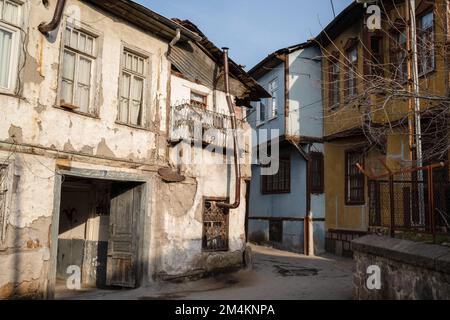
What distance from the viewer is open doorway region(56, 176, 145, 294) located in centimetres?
1046

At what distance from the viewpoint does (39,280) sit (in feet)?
26.1

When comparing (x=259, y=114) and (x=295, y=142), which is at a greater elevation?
(x=259, y=114)

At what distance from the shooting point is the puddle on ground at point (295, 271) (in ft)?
41.0

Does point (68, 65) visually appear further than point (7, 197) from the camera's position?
Yes

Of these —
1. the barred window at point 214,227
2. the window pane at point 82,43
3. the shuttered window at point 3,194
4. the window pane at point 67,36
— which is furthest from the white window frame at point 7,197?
the barred window at point 214,227

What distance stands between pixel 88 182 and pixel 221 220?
390 centimetres

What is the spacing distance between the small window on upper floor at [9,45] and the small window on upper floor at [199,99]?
5.32 metres

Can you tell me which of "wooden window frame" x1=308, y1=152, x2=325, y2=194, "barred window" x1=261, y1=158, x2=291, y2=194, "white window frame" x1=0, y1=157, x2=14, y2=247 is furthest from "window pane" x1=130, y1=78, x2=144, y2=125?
"barred window" x1=261, y1=158, x2=291, y2=194

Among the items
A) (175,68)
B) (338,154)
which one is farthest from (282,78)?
(175,68)

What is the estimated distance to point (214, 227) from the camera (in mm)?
12289

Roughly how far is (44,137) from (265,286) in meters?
6.26

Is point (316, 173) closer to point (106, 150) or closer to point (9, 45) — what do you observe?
point (106, 150)

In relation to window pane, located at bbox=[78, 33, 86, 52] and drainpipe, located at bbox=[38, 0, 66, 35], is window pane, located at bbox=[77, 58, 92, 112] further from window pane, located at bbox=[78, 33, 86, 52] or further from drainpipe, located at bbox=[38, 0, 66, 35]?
drainpipe, located at bbox=[38, 0, 66, 35]

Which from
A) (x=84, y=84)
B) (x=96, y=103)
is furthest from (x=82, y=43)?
(x=96, y=103)
